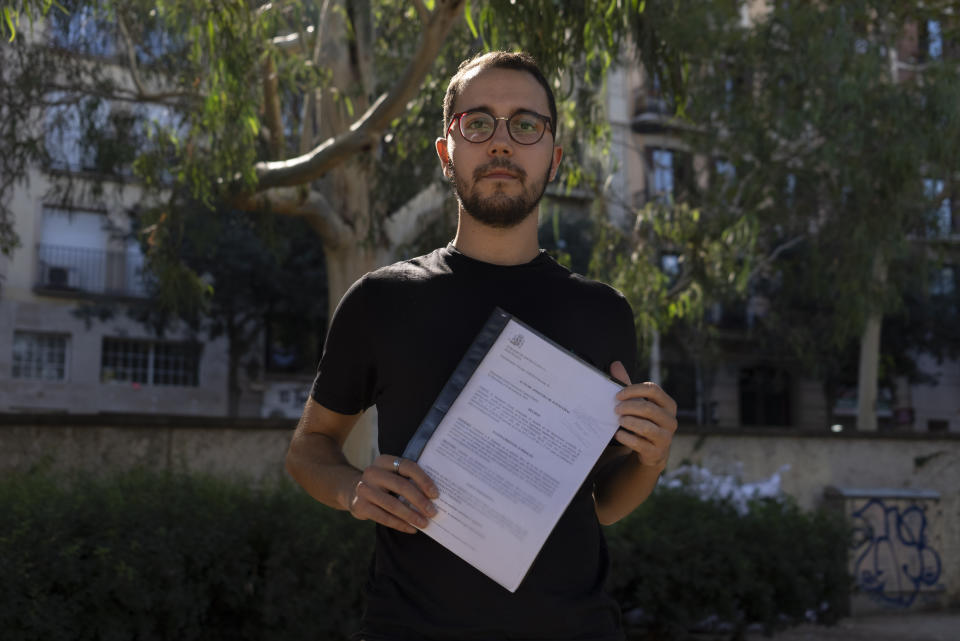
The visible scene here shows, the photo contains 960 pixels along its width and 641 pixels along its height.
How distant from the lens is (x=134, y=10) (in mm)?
9977


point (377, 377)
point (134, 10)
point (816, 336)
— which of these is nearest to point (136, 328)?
point (816, 336)

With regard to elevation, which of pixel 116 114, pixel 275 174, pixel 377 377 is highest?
pixel 116 114

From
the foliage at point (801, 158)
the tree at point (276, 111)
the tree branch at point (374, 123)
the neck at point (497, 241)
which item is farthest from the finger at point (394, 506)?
the foliage at point (801, 158)

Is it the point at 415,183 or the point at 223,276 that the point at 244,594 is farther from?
the point at 223,276

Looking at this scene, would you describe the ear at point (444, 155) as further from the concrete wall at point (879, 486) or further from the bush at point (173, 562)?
the concrete wall at point (879, 486)

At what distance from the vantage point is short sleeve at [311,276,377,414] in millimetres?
2139

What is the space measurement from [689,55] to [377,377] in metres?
11.6

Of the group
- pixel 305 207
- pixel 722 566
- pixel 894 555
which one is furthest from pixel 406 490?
pixel 894 555

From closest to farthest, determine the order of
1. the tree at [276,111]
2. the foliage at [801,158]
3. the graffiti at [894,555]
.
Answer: the tree at [276,111], the foliage at [801,158], the graffiti at [894,555]

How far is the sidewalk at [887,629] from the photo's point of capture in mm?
9945

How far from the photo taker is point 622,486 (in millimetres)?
2209

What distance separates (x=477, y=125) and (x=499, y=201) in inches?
6.4

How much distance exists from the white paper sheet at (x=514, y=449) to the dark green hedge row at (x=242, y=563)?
15.5ft

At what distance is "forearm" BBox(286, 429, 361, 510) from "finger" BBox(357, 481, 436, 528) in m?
0.15
